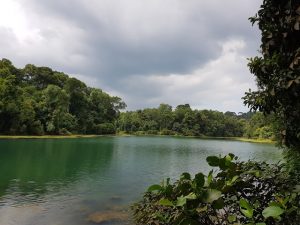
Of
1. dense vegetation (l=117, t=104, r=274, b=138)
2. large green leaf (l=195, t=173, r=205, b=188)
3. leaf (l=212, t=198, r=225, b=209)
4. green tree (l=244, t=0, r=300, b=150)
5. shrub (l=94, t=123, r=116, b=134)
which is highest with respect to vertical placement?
dense vegetation (l=117, t=104, r=274, b=138)

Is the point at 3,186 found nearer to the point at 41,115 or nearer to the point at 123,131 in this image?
the point at 41,115

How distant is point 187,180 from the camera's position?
20.4ft

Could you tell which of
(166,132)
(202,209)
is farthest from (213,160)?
(166,132)

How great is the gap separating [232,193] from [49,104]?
77.4 meters

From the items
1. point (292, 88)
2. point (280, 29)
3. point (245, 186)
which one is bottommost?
point (245, 186)

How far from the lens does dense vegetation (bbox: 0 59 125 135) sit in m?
65.1

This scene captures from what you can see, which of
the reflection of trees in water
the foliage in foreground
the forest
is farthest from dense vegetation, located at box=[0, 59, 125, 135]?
the foliage in foreground

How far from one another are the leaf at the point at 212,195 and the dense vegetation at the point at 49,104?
2457 inches

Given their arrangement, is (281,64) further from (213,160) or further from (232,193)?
(232,193)

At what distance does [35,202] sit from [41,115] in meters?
62.7

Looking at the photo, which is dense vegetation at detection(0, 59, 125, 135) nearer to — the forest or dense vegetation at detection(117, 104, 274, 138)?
the forest

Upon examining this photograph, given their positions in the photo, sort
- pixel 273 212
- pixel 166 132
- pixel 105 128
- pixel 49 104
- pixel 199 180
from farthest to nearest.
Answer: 1. pixel 166 132
2. pixel 105 128
3. pixel 49 104
4. pixel 199 180
5. pixel 273 212

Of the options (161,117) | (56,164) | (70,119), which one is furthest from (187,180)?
(161,117)

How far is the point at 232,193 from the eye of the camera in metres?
5.69
